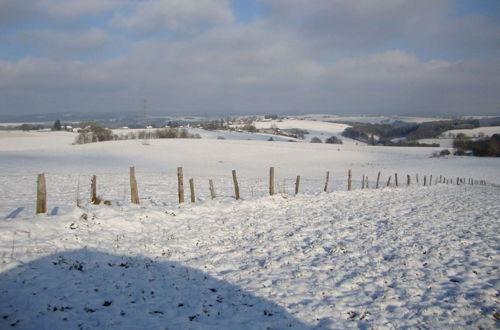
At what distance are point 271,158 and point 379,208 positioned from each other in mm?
49744

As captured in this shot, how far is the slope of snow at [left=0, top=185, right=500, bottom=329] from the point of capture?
582 cm

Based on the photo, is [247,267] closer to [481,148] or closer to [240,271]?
[240,271]

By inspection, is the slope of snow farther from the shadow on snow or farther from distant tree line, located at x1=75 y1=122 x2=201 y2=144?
distant tree line, located at x1=75 y1=122 x2=201 y2=144

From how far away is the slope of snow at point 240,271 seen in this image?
5.82 metres

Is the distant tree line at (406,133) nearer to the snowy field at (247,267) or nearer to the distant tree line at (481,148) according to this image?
the distant tree line at (481,148)

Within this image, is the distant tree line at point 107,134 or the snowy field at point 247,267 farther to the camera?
the distant tree line at point 107,134

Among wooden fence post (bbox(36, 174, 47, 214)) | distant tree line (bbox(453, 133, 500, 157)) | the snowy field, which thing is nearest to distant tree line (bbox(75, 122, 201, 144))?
distant tree line (bbox(453, 133, 500, 157))

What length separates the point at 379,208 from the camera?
15.7m

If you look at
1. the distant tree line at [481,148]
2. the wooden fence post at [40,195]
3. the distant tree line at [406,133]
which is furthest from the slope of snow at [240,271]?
the distant tree line at [406,133]

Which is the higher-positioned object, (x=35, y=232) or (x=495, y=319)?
(x=35, y=232)

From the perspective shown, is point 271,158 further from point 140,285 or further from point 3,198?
point 140,285

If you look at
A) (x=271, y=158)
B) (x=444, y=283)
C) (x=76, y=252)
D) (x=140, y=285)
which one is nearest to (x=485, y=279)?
(x=444, y=283)

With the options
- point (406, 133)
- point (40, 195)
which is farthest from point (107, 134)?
point (406, 133)

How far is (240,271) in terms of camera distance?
309 inches
